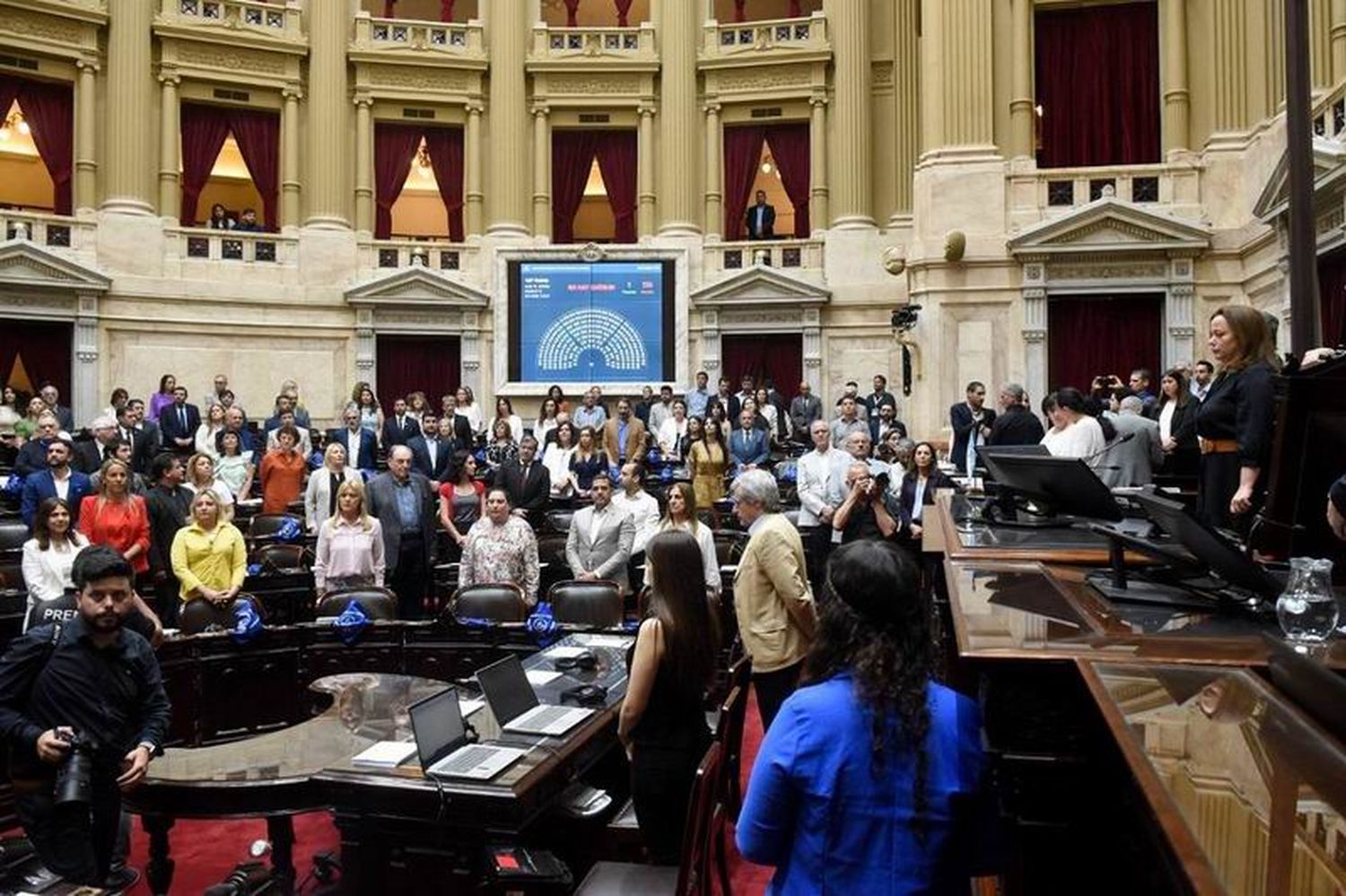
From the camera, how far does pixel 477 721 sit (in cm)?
405

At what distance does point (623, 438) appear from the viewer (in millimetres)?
12555

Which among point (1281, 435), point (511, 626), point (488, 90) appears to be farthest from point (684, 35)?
point (1281, 435)

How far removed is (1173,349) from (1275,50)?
3.73m

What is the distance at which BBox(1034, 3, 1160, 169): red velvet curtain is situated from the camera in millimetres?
14672

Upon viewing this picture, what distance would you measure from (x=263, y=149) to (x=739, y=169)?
8.81m

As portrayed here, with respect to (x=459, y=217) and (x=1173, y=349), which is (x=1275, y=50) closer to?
(x=1173, y=349)

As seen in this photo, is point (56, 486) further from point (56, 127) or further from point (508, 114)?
point (508, 114)

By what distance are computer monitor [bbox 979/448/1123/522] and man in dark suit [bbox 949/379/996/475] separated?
526cm

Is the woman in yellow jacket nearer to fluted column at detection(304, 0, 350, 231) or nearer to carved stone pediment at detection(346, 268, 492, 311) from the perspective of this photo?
carved stone pediment at detection(346, 268, 492, 311)

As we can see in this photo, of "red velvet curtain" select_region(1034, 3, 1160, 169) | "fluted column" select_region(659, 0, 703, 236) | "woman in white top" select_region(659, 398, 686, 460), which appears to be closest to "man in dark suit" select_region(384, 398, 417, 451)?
"woman in white top" select_region(659, 398, 686, 460)

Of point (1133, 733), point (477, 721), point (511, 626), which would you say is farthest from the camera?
point (511, 626)

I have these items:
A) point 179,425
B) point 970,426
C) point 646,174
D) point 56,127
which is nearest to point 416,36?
point 646,174

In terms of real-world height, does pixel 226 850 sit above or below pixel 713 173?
below

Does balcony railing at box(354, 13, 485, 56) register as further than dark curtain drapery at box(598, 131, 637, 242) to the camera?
No
